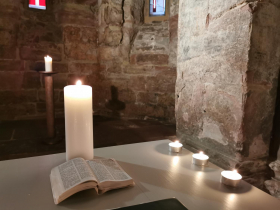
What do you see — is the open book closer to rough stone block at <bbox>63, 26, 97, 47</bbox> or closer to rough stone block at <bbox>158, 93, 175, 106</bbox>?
rough stone block at <bbox>158, 93, 175, 106</bbox>

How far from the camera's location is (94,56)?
3.80 m

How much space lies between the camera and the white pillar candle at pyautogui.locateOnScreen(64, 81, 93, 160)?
3.25ft

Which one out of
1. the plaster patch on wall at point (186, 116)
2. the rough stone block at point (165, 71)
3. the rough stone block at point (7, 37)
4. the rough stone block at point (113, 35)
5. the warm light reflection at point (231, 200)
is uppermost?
the rough stone block at point (113, 35)

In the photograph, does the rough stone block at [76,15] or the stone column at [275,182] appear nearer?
the stone column at [275,182]

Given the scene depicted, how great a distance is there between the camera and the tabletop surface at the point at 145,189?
753 millimetres

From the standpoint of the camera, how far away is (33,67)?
11.3 feet

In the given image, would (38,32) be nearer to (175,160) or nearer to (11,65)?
(11,65)

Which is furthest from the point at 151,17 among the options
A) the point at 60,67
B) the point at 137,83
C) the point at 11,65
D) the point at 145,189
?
the point at 145,189

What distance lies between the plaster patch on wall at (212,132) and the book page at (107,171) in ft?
2.25

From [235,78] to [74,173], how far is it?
3.07ft

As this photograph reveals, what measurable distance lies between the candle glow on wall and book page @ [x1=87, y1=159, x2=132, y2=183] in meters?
3.10

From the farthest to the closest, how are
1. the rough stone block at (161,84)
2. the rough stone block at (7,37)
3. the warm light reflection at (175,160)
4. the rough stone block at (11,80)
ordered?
1. the rough stone block at (161,84)
2. the rough stone block at (11,80)
3. the rough stone block at (7,37)
4. the warm light reflection at (175,160)

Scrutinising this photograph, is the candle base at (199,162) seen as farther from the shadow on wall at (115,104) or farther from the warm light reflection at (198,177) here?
the shadow on wall at (115,104)

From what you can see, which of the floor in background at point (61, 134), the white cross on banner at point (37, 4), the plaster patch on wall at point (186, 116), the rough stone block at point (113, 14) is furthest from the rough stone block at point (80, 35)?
the plaster patch on wall at point (186, 116)
